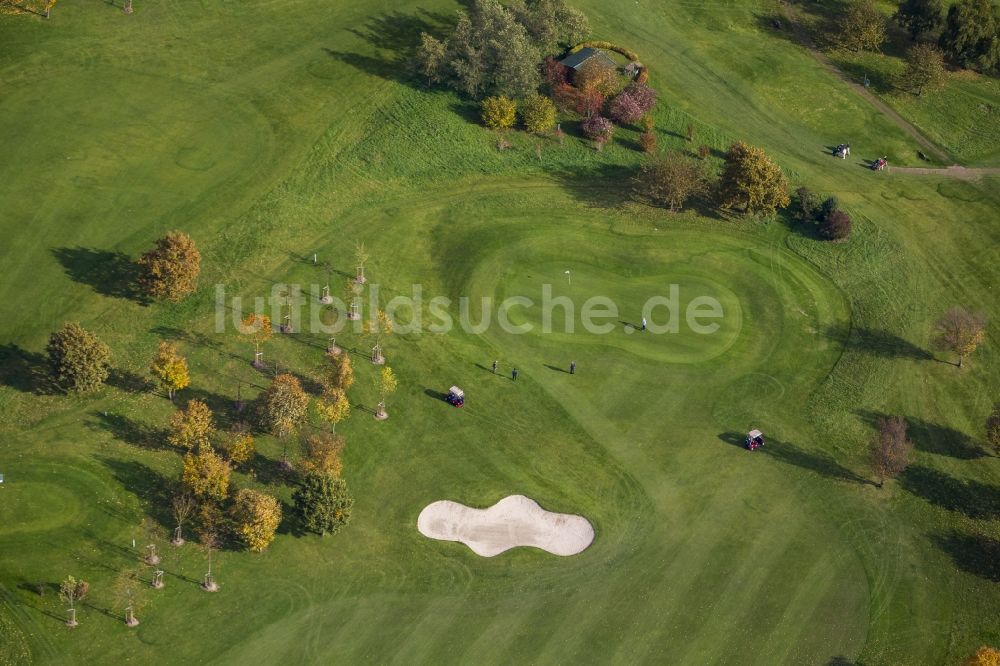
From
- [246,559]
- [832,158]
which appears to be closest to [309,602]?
[246,559]

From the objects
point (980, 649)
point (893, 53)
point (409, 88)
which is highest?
point (893, 53)

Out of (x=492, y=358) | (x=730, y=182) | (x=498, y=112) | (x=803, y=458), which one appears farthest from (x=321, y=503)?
(x=730, y=182)

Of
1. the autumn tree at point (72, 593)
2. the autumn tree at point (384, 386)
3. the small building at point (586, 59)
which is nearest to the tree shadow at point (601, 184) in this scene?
the small building at point (586, 59)

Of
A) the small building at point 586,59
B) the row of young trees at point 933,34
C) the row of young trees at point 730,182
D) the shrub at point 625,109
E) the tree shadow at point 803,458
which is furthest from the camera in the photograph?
the row of young trees at point 933,34

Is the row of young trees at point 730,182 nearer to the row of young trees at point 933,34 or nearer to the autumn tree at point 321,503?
the row of young trees at point 933,34

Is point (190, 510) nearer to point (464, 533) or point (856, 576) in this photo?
point (464, 533)

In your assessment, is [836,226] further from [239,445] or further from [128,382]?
[128,382]

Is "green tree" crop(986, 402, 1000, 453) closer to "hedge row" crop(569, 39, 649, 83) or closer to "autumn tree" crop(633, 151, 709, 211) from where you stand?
"autumn tree" crop(633, 151, 709, 211)
